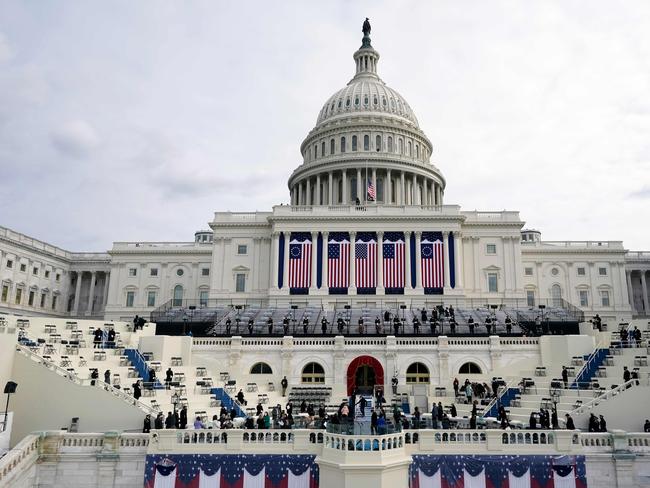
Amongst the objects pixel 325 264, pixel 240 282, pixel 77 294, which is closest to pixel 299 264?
pixel 325 264

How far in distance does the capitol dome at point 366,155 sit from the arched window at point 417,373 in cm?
4615

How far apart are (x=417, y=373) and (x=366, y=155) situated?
58.7 m

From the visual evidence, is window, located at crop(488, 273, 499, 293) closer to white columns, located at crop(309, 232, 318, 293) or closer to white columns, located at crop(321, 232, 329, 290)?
white columns, located at crop(321, 232, 329, 290)

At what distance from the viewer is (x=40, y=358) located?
102 feet

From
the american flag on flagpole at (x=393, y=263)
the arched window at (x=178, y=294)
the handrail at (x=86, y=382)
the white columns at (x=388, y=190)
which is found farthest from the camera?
the white columns at (x=388, y=190)

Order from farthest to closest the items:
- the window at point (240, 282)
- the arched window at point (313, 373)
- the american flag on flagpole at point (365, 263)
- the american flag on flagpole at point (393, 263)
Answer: the window at point (240, 282) → the american flag on flagpole at point (365, 263) → the american flag on flagpole at point (393, 263) → the arched window at point (313, 373)

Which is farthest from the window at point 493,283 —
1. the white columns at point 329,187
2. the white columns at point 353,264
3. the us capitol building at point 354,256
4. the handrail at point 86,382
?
the handrail at point 86,382

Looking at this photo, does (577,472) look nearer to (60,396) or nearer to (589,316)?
(60,396)

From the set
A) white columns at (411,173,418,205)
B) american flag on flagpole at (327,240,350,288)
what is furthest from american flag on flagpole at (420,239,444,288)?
white columns at (411,173,418,205)

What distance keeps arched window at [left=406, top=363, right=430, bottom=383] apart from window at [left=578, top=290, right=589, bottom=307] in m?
55.0

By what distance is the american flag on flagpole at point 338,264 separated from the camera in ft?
242

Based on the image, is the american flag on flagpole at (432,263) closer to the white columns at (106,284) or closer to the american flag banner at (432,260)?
the american flag banner at (432,260)

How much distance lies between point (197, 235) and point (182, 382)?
87674 mm

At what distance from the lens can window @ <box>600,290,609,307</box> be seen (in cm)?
8850
